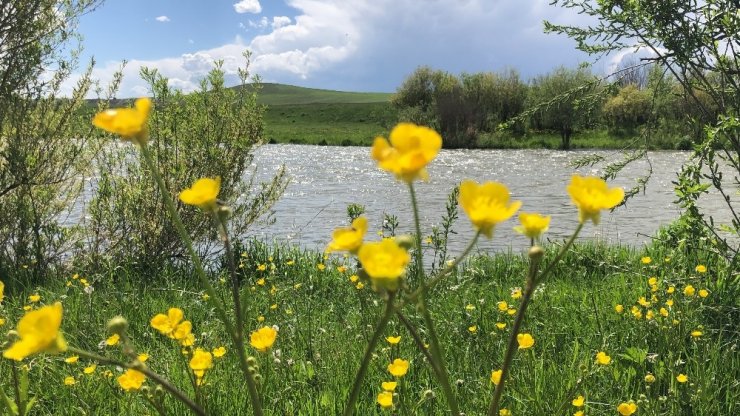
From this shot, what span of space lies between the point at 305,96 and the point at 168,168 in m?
110

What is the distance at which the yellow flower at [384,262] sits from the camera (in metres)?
0.55

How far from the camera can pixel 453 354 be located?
2.77m

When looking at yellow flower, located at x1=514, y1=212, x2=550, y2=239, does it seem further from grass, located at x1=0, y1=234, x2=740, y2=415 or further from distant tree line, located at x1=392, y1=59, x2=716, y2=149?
distant tree line, located at x1=392, y1=59, x2=716, y2=149

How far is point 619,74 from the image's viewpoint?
11.6ft

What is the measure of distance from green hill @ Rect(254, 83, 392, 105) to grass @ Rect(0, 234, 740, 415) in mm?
95499

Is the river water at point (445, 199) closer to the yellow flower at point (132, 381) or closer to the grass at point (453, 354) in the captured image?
the grass at point (453, 354)

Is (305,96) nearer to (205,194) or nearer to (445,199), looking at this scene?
(445,199)

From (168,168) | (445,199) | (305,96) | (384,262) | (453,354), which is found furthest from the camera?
(305,96)

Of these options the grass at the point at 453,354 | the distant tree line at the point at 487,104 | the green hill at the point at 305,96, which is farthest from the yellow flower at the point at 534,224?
the green hill at the point at 305,96

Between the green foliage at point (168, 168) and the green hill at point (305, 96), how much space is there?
93473 mm

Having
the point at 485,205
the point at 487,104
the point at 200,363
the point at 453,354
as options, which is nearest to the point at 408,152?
the point at 485,205

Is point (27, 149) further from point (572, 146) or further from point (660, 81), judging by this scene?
point (572, 146)

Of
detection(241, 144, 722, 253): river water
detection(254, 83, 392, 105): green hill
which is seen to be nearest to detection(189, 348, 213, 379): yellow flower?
detection(241, 144, 722, 253): river water

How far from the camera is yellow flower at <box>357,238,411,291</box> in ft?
1.79
